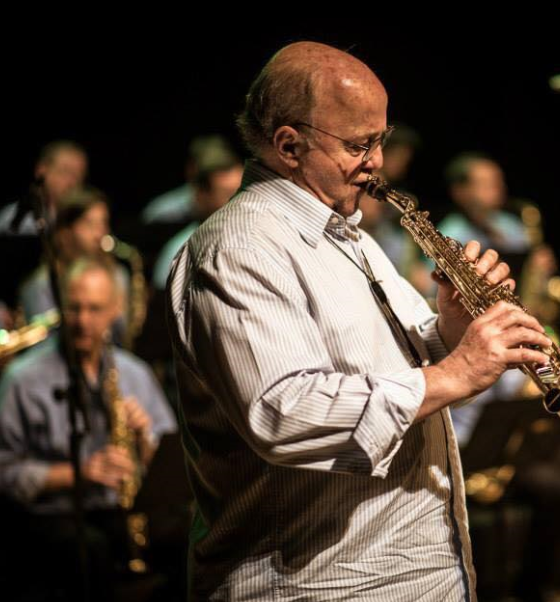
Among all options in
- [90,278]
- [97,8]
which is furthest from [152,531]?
[97,8]

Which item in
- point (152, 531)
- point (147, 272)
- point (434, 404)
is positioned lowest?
point (152, 531)

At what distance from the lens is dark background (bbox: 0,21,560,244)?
6.99 meters

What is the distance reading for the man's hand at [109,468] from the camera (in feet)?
12.7

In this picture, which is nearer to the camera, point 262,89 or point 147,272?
point 262,89

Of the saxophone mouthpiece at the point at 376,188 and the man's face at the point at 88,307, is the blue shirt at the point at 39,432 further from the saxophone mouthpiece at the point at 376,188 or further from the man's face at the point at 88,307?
the saxophone mouthpiece at the point at 376,188

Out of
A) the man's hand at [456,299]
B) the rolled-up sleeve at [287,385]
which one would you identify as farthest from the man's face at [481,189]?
the rolled-up sleeve at [287,385]

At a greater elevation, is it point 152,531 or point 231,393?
point 231,393

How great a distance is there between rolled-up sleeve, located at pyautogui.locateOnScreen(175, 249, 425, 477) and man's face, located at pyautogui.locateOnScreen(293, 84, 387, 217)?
30 centimetres

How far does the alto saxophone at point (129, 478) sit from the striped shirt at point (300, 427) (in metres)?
2.01

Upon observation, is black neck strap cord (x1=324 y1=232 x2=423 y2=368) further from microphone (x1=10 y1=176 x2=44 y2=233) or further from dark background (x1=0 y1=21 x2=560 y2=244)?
dark background (x1=0 y1=21 x2=560 y2=244)

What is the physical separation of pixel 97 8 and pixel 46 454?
4.08 m

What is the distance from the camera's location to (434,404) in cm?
181

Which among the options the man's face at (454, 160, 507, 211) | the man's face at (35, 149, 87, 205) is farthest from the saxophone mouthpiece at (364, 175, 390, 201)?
the man's face at (454, 160, 507, 211)

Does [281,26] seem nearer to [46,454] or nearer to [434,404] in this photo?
[46,454]
